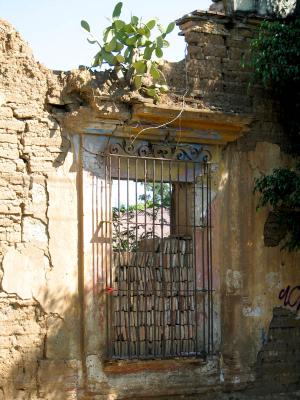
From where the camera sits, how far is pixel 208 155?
8.95 metres

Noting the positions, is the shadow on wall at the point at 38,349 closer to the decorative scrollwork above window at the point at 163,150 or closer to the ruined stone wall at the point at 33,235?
the ruined stone wall at the point at 33,235

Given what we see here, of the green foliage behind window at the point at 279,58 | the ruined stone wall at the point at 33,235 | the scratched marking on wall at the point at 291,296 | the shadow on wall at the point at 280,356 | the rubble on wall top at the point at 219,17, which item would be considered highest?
the rubble on wall top at the point at 219,17

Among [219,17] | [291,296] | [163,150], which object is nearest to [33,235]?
[163,150]

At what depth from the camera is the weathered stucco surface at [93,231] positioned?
7766 mm

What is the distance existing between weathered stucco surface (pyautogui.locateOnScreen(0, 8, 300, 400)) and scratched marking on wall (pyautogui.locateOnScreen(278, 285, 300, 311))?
0.05m

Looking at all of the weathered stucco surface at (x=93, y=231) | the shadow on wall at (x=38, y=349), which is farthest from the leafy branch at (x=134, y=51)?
the shadow on wall at (x=38, y=349)

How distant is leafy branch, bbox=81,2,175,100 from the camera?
8094 mm

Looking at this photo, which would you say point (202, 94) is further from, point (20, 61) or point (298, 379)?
point (298, 379)

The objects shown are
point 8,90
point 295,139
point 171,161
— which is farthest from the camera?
point 295,139

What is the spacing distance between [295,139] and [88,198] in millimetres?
2616

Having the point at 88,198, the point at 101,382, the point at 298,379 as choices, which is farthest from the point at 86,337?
the point at 298,379

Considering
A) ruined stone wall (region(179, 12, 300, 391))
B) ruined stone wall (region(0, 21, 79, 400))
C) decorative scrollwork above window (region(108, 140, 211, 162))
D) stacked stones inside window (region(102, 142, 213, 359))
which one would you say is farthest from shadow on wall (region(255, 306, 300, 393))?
ruined stone wall (region(0, 21, 79, 400))

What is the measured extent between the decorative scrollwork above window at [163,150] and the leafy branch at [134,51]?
1.71 ft

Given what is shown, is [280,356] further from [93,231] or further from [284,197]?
[93,231]
